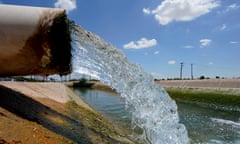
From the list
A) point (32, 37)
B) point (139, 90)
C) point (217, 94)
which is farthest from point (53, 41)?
point (217, 94)

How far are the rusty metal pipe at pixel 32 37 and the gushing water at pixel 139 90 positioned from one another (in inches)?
49.2

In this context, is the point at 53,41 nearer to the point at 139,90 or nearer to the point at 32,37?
the point at 32,37

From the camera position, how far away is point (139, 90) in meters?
10.4

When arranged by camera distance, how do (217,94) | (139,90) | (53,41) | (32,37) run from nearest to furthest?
(32,37) → (53,41) → (139,90) → (217,94)

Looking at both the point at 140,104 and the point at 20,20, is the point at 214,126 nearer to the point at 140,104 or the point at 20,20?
the point at 140,104

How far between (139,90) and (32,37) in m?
4.23

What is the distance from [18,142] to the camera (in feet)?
18.9

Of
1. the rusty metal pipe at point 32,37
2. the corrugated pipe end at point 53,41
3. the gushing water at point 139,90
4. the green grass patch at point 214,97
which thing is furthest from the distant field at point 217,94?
the rusty metal pipe at point 32,37

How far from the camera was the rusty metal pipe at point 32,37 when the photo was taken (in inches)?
296

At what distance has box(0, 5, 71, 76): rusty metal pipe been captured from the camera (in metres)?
7.52

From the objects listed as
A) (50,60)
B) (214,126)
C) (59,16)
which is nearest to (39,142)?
(50,60)

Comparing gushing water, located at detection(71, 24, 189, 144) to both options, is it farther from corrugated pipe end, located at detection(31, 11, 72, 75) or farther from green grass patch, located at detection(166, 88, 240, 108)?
green grass patch, located at detection(166, 88, 240, 108)

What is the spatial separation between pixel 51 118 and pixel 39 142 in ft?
9.13

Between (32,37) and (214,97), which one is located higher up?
(32,37)
